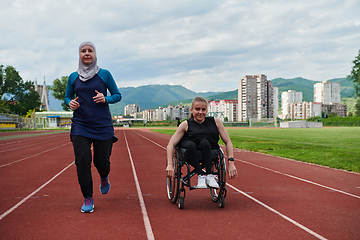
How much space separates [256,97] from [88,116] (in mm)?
137379

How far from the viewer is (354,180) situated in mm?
5906

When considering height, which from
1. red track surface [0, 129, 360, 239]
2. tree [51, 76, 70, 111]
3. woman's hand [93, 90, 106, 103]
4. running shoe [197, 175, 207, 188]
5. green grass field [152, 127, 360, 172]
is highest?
tree [51, 76, 70, 111]

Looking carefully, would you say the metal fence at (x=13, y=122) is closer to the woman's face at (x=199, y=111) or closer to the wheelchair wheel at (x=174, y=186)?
the wheelchair wheel at (x=174, y=186)

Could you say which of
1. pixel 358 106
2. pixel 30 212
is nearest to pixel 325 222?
pixel 30 212

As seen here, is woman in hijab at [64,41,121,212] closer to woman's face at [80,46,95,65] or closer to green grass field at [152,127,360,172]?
woman's face at [80,46,95,65]

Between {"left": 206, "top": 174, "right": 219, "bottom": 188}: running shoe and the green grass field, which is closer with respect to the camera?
{"left": 206, "top": 174, "right": 219, "bottom": 188}: running shoe

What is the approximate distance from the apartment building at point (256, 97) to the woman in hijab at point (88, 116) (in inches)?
5307

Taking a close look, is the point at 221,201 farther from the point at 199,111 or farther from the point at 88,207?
the point at 88,207

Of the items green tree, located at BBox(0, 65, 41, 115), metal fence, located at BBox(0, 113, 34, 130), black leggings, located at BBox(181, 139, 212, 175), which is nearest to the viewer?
black leggings, located at BBox(181, 139, 212, 175)

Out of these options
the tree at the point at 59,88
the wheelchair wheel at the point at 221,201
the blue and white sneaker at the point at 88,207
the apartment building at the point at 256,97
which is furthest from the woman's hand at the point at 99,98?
the apartment building at the point at 256,97

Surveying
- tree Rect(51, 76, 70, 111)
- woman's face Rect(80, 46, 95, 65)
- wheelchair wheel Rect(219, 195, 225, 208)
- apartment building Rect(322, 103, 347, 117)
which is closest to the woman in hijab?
woman's face Rect(80, 46, 95, 65)

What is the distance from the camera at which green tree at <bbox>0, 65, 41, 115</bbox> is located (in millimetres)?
62562

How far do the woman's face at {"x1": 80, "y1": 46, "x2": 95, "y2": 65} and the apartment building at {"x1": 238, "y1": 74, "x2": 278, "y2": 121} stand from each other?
13479 cm

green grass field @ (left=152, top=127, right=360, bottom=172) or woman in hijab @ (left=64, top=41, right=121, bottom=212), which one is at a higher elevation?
woman in hijab @ (left=64, top=41, right=121, bottom=212)
